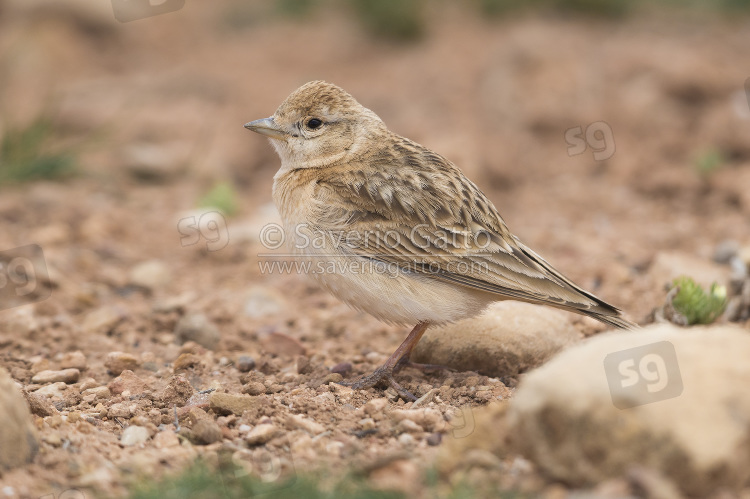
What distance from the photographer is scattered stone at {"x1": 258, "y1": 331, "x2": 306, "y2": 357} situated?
5828mm

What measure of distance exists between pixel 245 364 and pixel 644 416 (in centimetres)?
292

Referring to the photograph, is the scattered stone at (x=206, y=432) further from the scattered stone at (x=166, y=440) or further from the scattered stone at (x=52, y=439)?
the scattered stone at (x=52, y=439)

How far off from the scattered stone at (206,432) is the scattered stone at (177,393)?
22.0 inches

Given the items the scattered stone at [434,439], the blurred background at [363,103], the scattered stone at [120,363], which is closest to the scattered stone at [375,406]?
the scattered stone at [434,439]

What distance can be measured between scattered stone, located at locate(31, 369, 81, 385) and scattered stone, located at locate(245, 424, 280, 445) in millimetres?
1587

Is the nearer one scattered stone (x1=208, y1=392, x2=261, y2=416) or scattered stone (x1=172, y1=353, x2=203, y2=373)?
scattered stone (x1=208, y1=392, x2=261, y2=416)

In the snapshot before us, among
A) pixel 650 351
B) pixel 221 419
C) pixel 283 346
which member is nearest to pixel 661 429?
pixel 650 351

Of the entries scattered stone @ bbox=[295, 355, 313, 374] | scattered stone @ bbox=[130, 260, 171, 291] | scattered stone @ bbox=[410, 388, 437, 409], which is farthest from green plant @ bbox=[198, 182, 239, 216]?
scattered stone @ bbox=[410, 388, 437, 409]

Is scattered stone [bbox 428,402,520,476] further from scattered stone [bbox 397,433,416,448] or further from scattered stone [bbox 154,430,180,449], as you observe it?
scattered stone [bbox 154,430,180,449]

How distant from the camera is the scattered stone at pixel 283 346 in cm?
583

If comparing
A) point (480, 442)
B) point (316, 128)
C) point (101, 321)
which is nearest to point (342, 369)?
point (316, 128)

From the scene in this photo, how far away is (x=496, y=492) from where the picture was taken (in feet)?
10.8

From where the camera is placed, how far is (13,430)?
359cm

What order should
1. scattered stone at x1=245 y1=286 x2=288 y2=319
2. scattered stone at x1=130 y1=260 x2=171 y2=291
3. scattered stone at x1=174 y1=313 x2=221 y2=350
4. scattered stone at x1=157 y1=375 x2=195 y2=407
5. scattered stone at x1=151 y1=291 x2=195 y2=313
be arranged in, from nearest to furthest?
scattered stone at x1=157 y1=375 x2=195 y2=407 → scattered stone at x1=174 y1=313 x2=221 y2=350 → scattered stone at x1=151 y1=291 x2=195 y2=313 → scattered stone at x1=245 y1=286 x2=288 y2=319 → scattered stone at x1=130 y1=260 x2=171 y2=291
